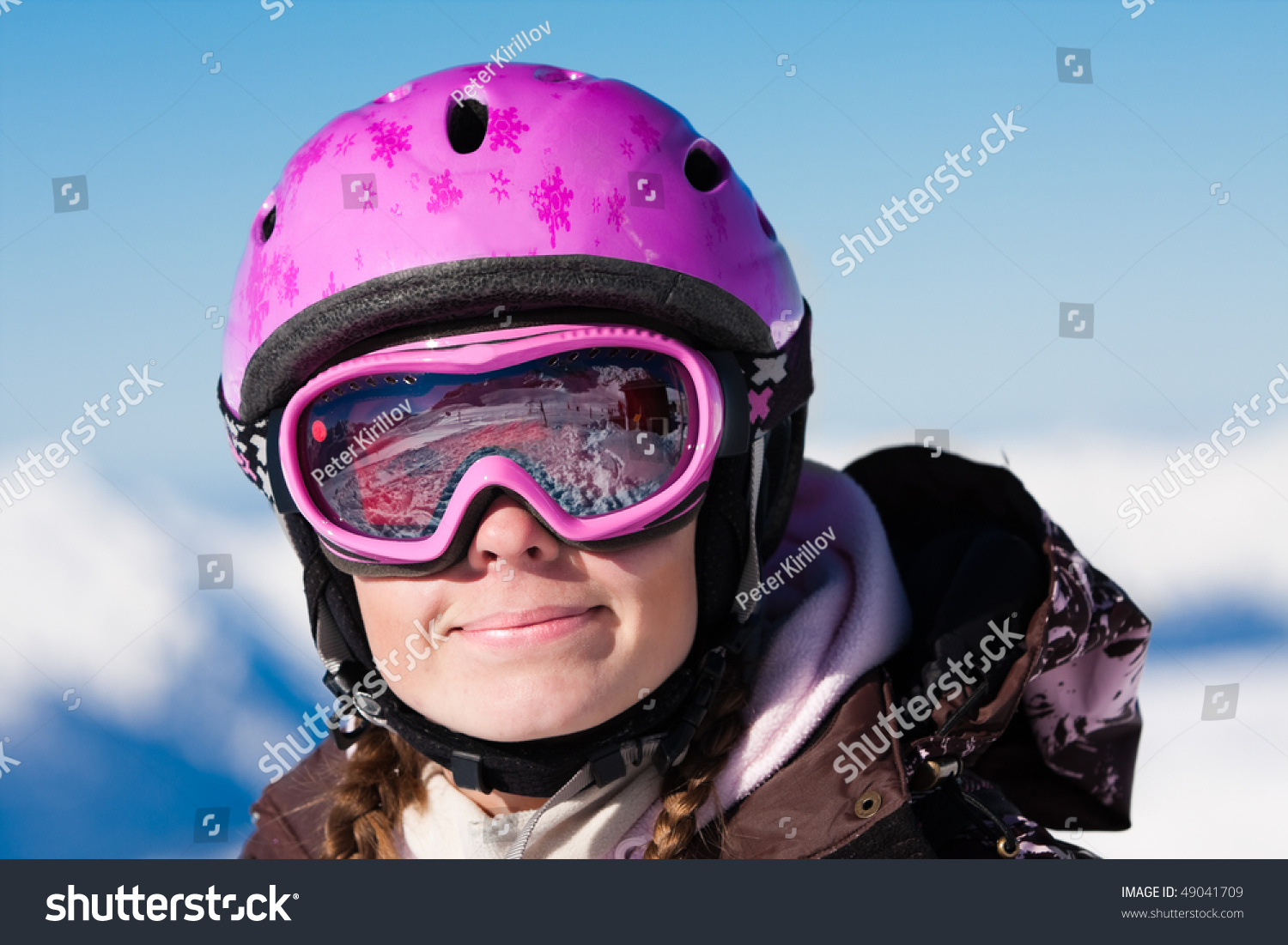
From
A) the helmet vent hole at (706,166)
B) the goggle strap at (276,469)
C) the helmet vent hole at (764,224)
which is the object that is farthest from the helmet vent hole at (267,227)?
the helmet vent hole at (764,224)

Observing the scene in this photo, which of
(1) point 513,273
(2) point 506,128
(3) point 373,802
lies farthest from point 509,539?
(3) point 373,802

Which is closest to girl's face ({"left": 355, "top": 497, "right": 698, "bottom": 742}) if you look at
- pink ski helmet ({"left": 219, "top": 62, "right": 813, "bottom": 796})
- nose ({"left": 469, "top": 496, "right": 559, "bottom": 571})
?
nose ({"left": 469, "top": 496, "right": 559, "bottom": 571})

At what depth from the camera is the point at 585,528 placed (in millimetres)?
1741

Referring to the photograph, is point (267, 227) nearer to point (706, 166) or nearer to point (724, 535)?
point (706, 166)

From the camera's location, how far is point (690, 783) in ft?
6.32

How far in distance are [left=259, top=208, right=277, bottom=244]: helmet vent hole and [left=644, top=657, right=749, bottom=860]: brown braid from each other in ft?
4.04

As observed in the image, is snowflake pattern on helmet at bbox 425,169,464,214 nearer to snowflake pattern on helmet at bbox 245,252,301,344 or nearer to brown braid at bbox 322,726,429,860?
snowflake pattern on helmet at bbox 245,252,301,344

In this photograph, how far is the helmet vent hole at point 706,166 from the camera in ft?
6.73

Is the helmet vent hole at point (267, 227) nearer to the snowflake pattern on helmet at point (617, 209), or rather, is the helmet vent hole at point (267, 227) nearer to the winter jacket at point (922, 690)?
the snowflake pattern on helmet at point (617, 209)

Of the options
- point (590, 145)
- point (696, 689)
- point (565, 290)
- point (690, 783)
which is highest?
point (590, 145)

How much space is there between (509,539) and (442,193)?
0.61m
